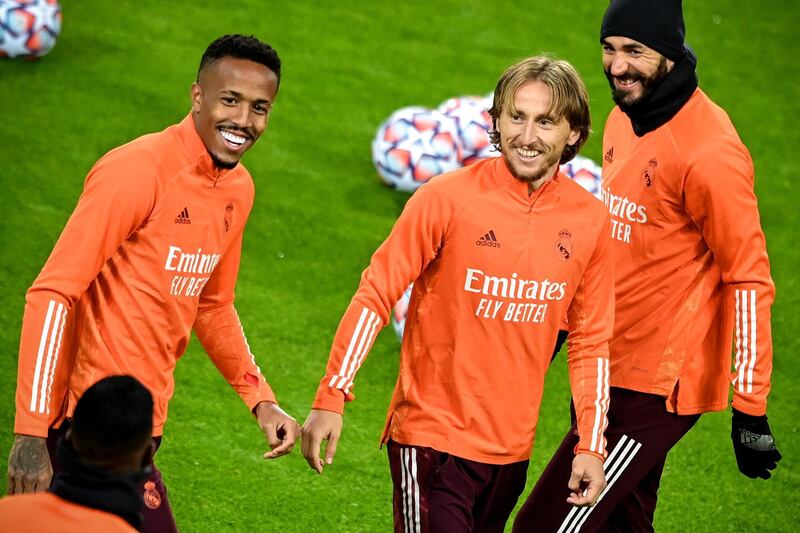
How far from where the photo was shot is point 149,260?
160 inches

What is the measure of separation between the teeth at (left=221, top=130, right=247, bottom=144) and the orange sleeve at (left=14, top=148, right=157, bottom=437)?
0.34 meters

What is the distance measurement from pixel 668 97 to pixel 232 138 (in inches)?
64.8

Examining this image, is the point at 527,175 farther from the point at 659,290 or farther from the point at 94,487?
the point at 94,487

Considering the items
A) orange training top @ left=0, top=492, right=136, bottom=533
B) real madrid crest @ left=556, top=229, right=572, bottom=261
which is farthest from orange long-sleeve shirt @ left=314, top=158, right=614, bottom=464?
orange training top @ left=0, top=492, right=136, bottom=533

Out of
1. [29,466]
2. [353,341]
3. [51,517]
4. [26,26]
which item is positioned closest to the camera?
[51,517]

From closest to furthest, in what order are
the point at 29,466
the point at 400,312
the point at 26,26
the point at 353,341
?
the point at 29,466
the point at 353,341
the point at 400,312
the point at 26,26

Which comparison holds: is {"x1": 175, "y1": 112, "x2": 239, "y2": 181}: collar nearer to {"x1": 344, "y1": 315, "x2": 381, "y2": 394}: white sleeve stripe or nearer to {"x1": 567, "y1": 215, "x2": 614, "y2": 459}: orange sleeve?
{"x1": 344, "y1": 315, "x2": 381, "y2": 394}: white sleeve stripe

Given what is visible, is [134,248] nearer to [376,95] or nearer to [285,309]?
[285,309]

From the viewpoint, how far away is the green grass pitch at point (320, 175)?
20.6ft

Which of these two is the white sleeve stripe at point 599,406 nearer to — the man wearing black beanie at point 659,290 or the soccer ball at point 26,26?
the man wearing black beanie at point 659,290

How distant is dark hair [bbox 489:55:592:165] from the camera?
163 inches

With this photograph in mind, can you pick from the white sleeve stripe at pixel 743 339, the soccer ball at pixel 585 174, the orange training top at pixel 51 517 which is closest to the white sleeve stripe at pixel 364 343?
the orange training top at pixel 51 517

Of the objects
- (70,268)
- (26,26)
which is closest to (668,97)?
(70,268)

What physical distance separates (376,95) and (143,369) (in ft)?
22.4
